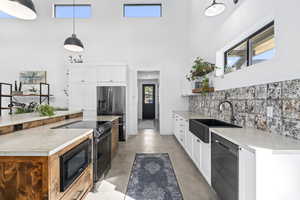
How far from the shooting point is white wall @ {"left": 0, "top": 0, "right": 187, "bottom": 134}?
545 centimetres

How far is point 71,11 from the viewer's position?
219 inches

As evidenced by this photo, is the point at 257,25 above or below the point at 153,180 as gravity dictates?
above

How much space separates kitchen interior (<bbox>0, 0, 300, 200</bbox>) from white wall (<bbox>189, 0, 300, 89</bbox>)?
13 mm

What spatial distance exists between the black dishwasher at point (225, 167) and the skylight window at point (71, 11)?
5.95m

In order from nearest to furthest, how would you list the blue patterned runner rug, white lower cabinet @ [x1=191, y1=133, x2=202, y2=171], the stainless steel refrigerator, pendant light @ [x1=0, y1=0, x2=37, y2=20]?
pendant light @ [x1=0, y1=0, x2=37, y2=20] < the blue patterned runner rug < white lower cabinet @ [x1=191, y1=133, x2=202, y2=171] < the stainless steel refrigerator

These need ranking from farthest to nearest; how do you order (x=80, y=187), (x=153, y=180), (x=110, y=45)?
(x=110, y=45) < (x=153, y=180) < (x=80, y=187)

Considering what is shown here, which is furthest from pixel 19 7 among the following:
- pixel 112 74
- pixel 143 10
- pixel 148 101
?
pixel 148 101

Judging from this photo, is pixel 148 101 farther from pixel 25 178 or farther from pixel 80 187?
pixel 25 178

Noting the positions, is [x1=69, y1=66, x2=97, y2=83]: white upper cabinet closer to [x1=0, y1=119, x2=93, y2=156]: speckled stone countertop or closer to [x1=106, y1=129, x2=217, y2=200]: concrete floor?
[x1=106, y1=129, x2=217, y2=200]: concrete floor

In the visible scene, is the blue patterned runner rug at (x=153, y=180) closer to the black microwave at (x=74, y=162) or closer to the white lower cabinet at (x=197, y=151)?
the white lower cabinet at (x=197, y=151)

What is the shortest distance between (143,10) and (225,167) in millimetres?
5659

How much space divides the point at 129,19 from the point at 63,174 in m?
5.43

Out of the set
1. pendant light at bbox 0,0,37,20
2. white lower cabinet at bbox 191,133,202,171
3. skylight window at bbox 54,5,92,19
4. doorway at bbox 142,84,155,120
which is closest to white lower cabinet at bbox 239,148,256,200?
white lower cabinet at bbox 191,133,202,171

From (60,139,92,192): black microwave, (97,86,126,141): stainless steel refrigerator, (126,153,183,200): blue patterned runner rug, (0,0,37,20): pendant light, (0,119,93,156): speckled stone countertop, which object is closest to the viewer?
(0,119,93,156): speckled stone countertop
